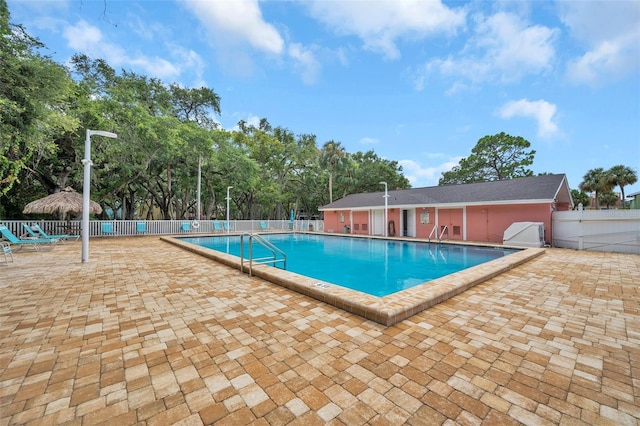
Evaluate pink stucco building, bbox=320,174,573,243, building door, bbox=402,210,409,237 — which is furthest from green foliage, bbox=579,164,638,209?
building door, bbox=402,210,409,237

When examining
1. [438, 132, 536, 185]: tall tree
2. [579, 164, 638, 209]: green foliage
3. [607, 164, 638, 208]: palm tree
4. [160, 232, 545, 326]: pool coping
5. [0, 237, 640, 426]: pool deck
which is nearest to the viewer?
[0, 237, 640, 426]: pool deck

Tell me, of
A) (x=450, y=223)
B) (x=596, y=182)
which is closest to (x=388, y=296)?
(x=450, y=223)

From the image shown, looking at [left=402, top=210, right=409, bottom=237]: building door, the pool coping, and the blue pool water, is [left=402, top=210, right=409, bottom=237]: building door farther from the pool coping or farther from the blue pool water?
the pool coping

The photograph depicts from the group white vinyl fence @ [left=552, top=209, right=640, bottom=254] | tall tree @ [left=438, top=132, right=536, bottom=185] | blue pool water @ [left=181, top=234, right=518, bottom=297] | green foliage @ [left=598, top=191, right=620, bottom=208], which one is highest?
tall tree @ [left=438, top=132, right=536, bottom=185]

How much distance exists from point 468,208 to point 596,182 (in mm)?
27431

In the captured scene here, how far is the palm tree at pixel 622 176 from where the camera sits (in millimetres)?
25936

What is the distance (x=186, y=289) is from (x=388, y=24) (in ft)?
40.4

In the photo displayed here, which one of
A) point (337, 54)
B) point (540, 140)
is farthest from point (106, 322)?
point (540, 140)

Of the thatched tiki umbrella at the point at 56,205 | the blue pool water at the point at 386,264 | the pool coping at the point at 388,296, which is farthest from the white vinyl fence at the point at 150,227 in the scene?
the pool coping at the point at 388,296

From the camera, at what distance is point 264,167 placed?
2572 centimetres

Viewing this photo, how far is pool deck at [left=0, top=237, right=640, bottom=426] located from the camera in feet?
5.48

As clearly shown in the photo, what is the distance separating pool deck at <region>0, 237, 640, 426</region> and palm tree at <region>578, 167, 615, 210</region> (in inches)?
1344

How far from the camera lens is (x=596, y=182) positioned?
2906 cm

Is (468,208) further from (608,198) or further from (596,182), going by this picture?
(608,198)
